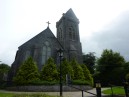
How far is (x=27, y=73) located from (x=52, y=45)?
813cm

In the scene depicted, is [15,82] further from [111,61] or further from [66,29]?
[111,61]

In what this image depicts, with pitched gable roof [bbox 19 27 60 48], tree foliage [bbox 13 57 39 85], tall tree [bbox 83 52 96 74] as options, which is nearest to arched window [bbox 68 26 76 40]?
pitched gable roof [bbox 19 27 60 48]

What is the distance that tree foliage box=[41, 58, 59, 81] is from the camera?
3007 cm

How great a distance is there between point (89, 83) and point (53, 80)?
6606mm

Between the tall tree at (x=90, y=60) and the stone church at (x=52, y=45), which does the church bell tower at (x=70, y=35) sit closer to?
the stone church at (x=52, y=45)

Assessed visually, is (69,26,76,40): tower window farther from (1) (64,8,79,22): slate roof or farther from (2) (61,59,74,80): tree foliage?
(2) (61,59,74,80): tree foliage

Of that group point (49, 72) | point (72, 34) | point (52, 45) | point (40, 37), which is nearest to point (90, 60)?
point (72, 34)

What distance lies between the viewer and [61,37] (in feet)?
138

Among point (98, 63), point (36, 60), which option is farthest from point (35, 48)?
point (98, 63)

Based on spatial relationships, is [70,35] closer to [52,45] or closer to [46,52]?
[52,45]

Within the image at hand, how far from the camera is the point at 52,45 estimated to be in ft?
117

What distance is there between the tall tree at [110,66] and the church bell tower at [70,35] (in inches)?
305

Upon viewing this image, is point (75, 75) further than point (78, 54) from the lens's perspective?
No

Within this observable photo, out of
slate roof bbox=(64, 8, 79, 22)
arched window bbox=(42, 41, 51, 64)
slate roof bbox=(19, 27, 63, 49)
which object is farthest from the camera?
slate roof bbox=(64, 8, 79, 22)
